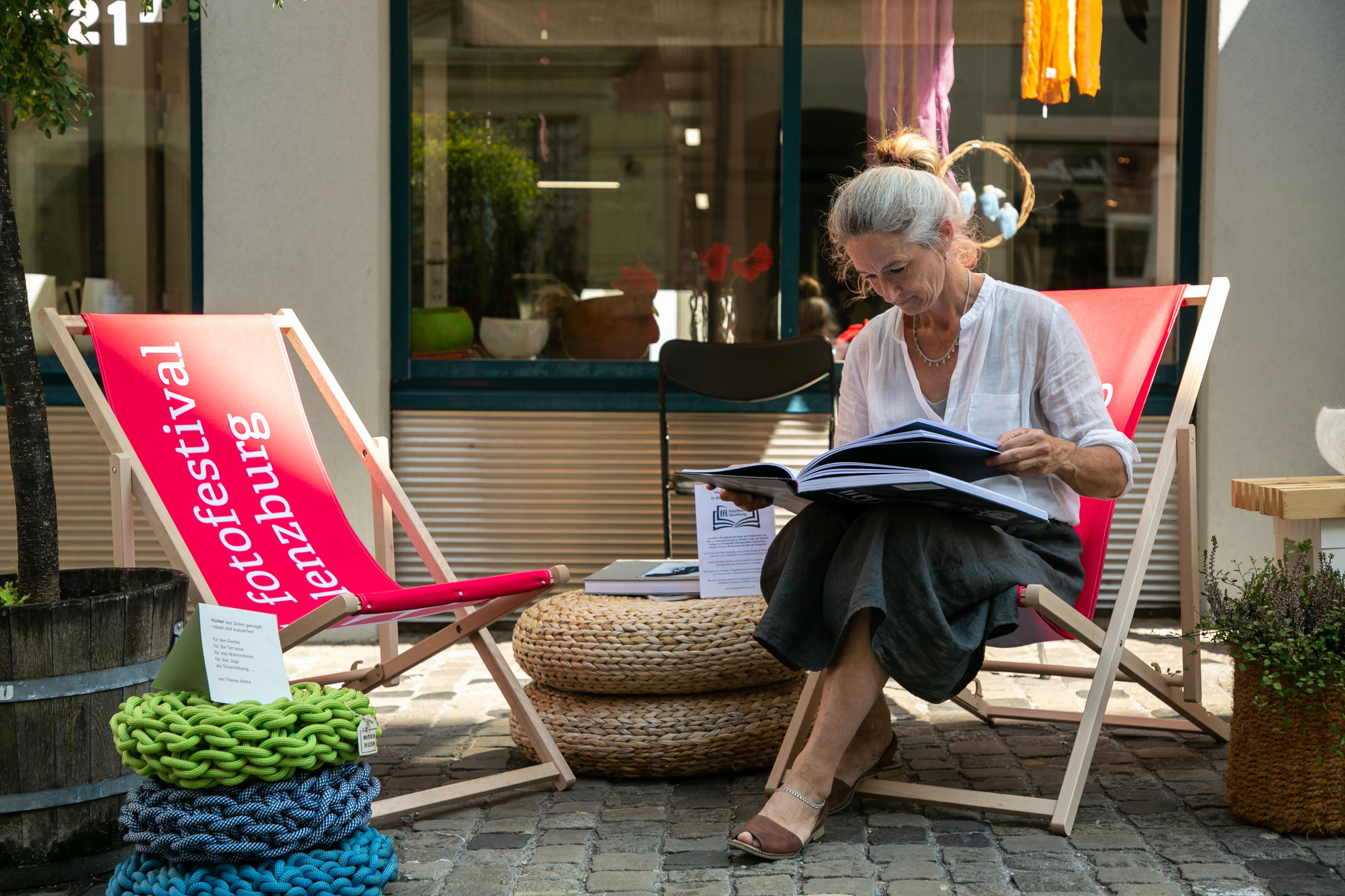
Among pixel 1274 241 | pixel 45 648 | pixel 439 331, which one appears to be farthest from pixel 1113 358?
pixel 439 331

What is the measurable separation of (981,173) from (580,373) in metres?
1.74

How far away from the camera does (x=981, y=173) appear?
16.2 ft

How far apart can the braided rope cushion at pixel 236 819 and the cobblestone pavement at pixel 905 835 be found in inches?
10.6

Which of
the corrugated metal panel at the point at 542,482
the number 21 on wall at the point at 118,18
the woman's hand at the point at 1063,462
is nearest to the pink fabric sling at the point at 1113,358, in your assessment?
the woman's hand at the point at 1063,462

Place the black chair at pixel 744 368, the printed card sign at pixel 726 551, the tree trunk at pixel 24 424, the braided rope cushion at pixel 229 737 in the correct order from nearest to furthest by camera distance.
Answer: the braided rope cushion at pixel 229 737 → the tree trunk at pixel 24 424 → the printed card sign at pixel 726 551 → the black chair at pixel 744 368

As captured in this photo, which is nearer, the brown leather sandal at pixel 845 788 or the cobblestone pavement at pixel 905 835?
the cobblestone pavement at pixel 905 835

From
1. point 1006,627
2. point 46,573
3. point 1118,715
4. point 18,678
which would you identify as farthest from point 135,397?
point 1118,715

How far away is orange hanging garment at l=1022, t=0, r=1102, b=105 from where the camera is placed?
15.1 ft

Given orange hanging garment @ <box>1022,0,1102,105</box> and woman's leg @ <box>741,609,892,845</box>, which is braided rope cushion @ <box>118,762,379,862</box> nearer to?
woman's leg @ <box>741,609,892,845</box>

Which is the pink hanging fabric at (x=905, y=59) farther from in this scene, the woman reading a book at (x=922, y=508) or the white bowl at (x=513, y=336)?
the woman reading a book at (x=922, y=508)

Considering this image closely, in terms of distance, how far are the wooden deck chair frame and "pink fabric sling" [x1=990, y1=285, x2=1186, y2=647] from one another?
7cm

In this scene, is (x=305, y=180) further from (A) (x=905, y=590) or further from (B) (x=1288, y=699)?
(B) (x=1288, y=699)

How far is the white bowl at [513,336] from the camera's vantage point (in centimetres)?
479

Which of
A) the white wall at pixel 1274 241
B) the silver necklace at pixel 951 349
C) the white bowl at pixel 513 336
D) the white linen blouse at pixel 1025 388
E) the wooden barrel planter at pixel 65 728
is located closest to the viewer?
the wooden barrel planter at pixel 65 728
